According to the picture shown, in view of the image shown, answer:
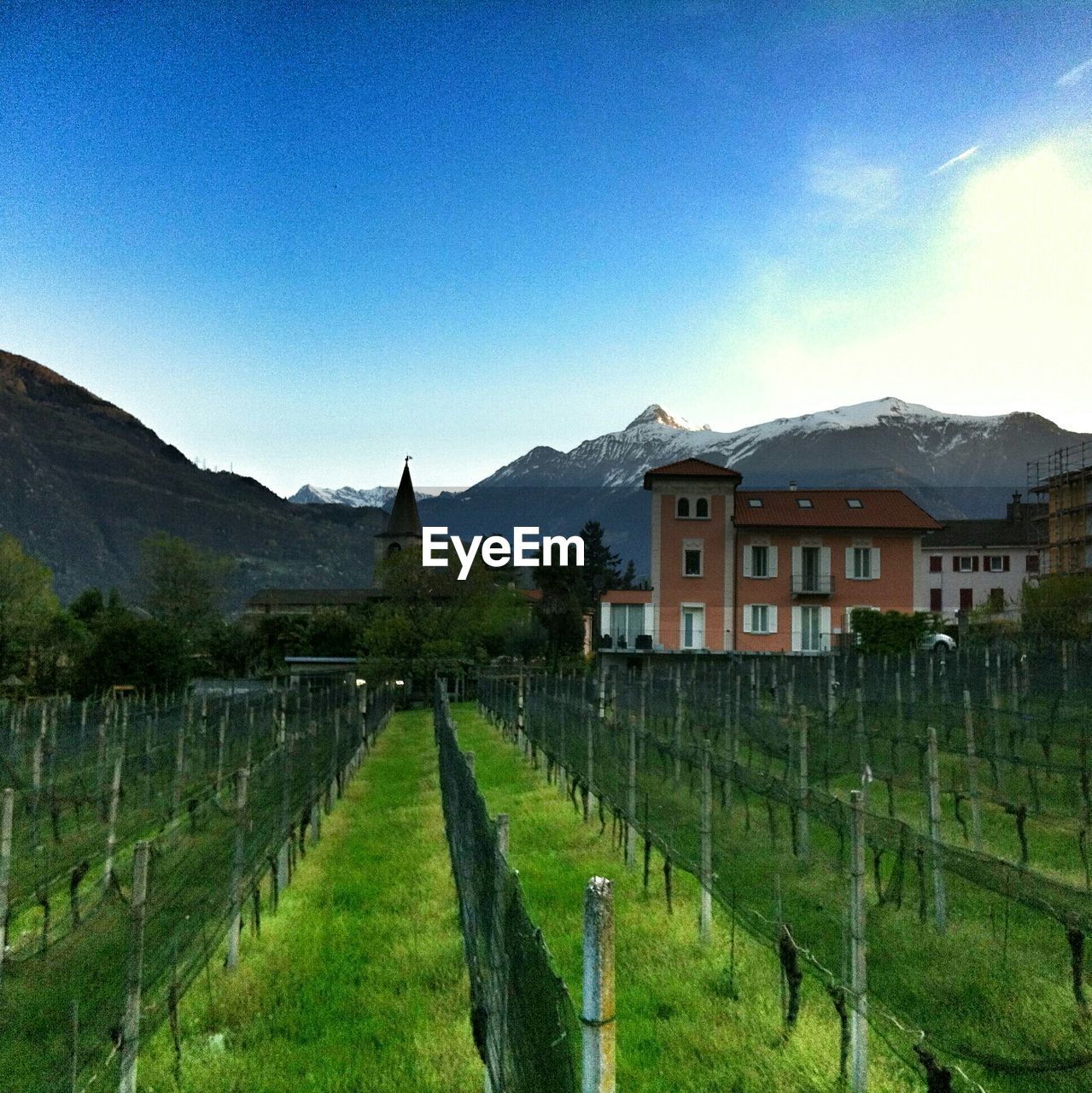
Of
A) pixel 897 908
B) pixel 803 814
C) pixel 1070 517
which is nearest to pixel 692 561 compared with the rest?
pixel 1070 517

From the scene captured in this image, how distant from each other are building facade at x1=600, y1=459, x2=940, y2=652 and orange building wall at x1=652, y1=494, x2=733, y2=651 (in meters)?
0.04

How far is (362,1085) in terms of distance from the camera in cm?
639

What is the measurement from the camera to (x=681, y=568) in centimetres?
5138

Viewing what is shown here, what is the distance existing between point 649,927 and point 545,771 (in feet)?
41.1

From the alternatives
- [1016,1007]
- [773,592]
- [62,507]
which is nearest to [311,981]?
[1016,1007]

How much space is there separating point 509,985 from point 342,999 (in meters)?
3.01

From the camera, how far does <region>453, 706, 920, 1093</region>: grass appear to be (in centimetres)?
628

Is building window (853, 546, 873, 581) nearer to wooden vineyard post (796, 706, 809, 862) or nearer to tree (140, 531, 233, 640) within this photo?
wooden vineyard post (796, 706, 809, 862)

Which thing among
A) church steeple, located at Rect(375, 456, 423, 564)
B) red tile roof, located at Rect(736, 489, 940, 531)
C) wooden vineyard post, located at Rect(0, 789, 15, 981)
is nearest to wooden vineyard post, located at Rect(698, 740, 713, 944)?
wooden vineyard post, located at Rect(0, 789, 15, 981)

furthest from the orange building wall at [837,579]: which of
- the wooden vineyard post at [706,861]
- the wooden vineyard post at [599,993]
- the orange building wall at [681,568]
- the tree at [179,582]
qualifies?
the tree at [179,582]

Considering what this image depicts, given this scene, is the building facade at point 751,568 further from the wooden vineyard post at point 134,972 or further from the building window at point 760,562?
the wooden vineyard post at point 134,972

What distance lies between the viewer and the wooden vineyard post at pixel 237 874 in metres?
8.40

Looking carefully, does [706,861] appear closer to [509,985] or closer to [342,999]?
[342,999]

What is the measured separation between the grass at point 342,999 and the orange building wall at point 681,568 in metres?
39.0
